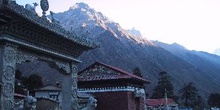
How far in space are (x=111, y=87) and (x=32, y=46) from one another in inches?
436

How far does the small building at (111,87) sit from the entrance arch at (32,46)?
7.92 m

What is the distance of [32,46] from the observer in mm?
9742

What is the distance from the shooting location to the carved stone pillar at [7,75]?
27.8 ft

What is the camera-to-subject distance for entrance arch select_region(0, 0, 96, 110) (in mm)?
8578

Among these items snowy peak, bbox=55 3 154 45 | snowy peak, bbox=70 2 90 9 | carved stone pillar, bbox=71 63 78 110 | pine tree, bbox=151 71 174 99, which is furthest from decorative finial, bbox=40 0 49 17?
snowy peak, bbox=70 2 90 9

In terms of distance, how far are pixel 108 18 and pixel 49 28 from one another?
518 ft

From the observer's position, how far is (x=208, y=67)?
541 feet

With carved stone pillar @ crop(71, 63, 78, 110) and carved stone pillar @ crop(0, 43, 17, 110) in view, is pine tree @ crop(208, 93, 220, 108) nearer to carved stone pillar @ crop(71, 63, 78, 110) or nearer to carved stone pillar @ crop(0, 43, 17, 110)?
carved stone pillar @ crop(71, 63, 78, 110)

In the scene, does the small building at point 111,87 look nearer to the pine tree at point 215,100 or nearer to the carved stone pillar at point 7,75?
the carved stone pillar at point 7,75

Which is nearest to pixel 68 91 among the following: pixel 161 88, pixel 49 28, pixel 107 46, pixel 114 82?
pixel 49 28

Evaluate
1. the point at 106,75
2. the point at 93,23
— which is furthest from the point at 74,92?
the point at 93,23

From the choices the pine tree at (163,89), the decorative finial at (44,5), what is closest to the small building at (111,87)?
the decorative finial at (44,5)

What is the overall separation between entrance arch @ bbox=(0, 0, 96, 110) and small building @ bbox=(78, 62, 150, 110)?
26.0ft

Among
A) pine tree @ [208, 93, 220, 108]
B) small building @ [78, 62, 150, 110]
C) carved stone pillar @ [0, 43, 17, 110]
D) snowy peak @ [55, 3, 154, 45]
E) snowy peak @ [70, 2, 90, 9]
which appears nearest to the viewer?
carved stone pillar @ [0, 43, 17, 110]
